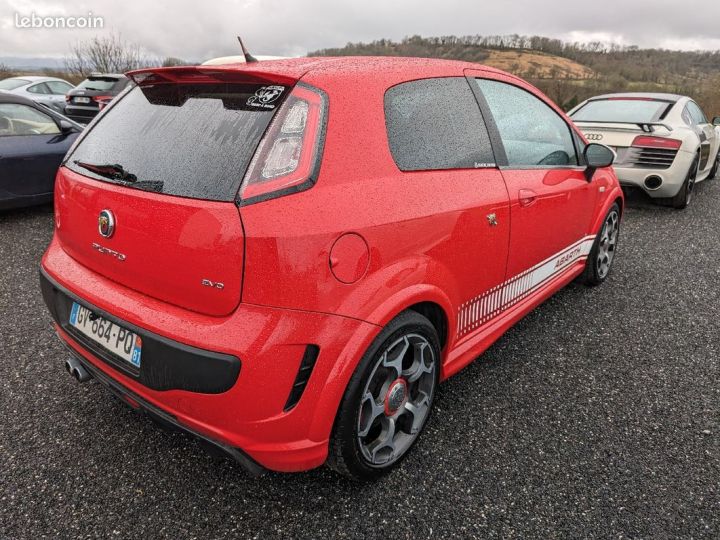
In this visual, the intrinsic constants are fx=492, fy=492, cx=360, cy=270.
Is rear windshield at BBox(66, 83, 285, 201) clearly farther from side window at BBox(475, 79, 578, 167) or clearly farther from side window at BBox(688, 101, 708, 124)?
side window at BBox(688, 101, 708, 124)

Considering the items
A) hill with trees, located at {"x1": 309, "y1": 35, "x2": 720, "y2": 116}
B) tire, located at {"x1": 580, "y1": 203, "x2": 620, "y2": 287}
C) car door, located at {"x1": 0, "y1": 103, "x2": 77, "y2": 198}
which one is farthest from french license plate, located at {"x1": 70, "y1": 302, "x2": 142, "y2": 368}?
hill with trees, located at {"x1": 309, "y1": 35, "x2": 720, "y2": 116}

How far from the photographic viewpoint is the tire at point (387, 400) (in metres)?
1.69

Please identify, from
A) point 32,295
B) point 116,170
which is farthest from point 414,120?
point 32,295

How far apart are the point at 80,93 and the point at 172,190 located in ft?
36.6

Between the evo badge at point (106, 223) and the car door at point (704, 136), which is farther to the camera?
the car door at point (704, 136)

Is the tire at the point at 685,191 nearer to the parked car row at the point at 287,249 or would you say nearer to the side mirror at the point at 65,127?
the parked car row at the point at 287,249

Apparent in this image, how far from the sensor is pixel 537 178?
255 cm

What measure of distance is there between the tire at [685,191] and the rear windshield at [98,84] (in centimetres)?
1107

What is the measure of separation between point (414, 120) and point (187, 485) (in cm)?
167

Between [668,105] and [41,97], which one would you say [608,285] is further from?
[41,97]

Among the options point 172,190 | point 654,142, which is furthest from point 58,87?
point 172,190

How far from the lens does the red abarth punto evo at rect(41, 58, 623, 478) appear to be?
1464 mm

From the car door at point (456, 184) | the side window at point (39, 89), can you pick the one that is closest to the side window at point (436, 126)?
the car door at point (456, 184)

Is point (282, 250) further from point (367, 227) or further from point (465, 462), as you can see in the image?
point (465, 462)
